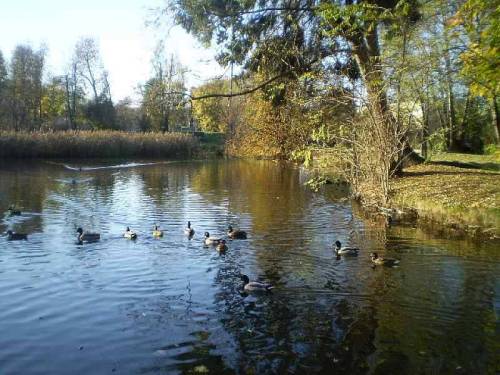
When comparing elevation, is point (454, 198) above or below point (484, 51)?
below

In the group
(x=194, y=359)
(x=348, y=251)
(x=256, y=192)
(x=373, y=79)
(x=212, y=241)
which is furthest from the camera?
(x=256, y=192)

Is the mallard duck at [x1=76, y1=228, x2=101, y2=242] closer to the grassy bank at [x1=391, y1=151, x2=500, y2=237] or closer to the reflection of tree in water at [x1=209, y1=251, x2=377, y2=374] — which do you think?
the reflection of tree in water at [x1=209, y1=251, x2=377, y2=374]

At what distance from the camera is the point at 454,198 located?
19.8 metres

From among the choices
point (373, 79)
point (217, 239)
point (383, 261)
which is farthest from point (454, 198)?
point (217, 239)

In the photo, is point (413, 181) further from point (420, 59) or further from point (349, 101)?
point (420, 59)

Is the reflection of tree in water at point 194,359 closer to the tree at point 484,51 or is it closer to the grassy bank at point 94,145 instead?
the tree at point 484,51

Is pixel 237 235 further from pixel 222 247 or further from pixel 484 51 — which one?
pixel 484 51

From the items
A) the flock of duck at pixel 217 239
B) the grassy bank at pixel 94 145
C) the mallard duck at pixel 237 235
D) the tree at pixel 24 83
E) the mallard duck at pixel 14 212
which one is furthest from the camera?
the tree at pixel 24 83

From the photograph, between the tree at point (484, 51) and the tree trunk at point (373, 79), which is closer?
the tree at point (484, 51)

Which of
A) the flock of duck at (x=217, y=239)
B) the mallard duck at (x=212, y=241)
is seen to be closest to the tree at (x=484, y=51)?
the flock of duck at (x=217, y=239)

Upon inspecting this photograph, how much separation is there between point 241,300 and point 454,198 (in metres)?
12.0

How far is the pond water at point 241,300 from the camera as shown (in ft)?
27.5

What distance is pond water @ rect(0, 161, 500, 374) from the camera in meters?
8.39

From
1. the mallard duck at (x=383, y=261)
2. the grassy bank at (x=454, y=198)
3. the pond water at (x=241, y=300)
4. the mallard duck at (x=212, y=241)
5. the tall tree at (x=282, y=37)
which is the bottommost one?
the pond water at (x=241, y=300)
